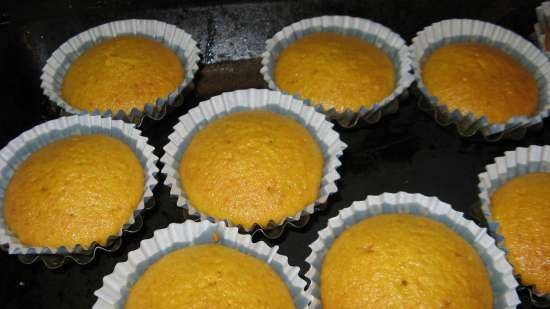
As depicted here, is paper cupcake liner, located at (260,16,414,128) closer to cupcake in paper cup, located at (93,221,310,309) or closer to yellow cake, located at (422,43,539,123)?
yellow cake, located at (422,43,539,123)

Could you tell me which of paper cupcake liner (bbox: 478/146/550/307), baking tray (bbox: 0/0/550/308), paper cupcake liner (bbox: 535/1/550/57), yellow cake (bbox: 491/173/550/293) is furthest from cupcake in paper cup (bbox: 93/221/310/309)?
paper cupcake liner (bbox: 535/1/550/57)

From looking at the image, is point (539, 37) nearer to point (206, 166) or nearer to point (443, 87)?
point (443, 87)

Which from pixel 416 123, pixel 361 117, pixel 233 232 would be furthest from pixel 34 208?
pixel 416 123

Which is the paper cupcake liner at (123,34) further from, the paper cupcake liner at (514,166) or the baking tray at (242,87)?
the paper cupcake liner at (514,166)

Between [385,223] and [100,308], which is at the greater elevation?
[385,223]

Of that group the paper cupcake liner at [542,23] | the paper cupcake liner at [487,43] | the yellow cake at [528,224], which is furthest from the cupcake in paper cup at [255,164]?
the paper cupcake liner at [542,23]

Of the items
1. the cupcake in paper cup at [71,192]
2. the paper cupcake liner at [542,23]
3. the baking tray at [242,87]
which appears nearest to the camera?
the cupcake in paper cup at [71,192]
